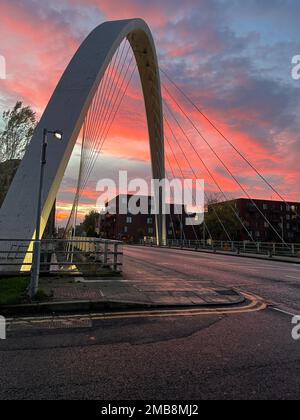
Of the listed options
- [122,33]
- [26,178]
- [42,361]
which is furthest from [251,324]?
[122,33]

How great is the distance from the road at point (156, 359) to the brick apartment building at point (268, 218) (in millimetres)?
80735

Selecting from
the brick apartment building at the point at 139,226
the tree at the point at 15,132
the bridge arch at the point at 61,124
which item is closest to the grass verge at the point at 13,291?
the bridge arch at the point at 61,124

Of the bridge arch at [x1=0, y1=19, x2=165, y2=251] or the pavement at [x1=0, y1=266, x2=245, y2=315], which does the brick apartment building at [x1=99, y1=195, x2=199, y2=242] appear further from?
the pavement at [x1=0, y1=266, x2=245, y2=315]

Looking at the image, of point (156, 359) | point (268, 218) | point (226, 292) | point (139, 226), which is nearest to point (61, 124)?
point (226, 292)

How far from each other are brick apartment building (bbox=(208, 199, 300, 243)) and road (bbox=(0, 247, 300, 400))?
8074 cm

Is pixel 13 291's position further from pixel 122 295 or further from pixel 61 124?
pixel 61 124

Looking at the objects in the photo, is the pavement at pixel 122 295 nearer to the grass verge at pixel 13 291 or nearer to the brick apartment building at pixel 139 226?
the grass verge at pixel 13 291

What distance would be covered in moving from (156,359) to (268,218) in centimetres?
9459

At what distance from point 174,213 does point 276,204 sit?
29.6 m

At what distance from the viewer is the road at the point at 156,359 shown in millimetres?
3990

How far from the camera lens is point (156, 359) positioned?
5020 millimetres

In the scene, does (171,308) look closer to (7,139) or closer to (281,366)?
(281,366)

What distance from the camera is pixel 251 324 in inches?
276

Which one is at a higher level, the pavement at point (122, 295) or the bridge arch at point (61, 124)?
the bridge arch at point (61, 124)
